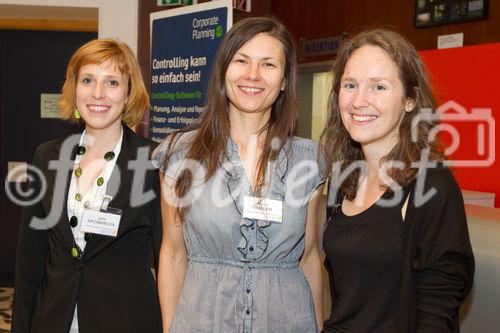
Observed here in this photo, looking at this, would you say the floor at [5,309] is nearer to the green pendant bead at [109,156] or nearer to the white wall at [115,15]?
the white wall at [115,15]

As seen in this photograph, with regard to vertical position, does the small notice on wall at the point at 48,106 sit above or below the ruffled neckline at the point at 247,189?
above

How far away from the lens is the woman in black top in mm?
1462

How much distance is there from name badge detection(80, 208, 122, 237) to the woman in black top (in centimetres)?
73

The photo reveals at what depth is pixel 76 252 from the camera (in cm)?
207

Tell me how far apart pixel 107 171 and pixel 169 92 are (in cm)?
165

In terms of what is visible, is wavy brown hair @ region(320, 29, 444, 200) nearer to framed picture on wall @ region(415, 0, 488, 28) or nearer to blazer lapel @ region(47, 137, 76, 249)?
blazer lapel @ region(47, 137, 76, 249)

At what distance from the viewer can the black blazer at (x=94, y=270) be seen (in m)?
2.07

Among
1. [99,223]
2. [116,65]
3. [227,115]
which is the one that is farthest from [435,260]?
[116,65]

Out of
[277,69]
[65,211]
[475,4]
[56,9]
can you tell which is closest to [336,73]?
[277,69]

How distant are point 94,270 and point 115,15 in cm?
288

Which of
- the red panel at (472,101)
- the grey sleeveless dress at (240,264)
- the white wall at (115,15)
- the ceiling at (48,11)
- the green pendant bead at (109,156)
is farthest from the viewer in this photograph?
the ceiling at (48,11)

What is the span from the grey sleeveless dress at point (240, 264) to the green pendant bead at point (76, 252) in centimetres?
39

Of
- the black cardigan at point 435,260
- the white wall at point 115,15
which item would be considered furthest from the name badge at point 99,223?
the white wall at point 115,15

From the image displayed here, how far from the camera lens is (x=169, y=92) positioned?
3750 millimetres
